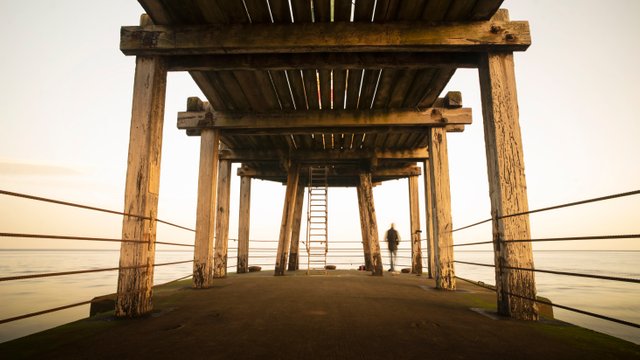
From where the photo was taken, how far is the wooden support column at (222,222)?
9484mm

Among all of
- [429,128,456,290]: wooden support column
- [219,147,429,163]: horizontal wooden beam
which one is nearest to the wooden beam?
[429,128,456,290]: wooden support column

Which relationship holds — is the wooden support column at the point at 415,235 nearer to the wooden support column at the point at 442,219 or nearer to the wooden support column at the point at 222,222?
the wooden support column at the point at 442,219

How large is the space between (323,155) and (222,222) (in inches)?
149

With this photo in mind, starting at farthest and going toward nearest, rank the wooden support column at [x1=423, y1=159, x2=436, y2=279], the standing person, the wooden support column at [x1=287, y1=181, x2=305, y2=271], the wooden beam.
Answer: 1. the standing person
2. the wooden support column at [x1=287, y1=181, x2=305, y2=271]
3. the wooden support column at [x1=423, y1=159, x2=436, y2=279]
4. the wooden beam

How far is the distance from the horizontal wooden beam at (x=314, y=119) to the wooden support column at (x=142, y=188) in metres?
3.07

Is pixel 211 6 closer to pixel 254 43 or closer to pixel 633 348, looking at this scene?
pixel 254 43

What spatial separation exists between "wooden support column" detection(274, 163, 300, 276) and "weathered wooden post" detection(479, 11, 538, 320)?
7296 mm

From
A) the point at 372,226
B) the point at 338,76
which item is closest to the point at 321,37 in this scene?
the point at 338,76

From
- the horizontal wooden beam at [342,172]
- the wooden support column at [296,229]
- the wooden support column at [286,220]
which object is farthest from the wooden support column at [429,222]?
the wooden support column at [296,229]

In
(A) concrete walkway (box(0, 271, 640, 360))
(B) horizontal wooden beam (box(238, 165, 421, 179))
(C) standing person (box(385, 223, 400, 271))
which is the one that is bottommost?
(A) concrete walkway (box(0, 271, 640, 360))

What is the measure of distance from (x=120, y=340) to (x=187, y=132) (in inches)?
241

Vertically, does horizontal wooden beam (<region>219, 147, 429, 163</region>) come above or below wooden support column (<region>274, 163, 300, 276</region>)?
above

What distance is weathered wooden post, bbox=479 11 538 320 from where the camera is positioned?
396 centimetres

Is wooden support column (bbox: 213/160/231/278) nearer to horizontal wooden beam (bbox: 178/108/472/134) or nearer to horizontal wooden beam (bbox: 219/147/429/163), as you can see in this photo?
horizontal wooden beam (bbox: 219/147/429/163)
